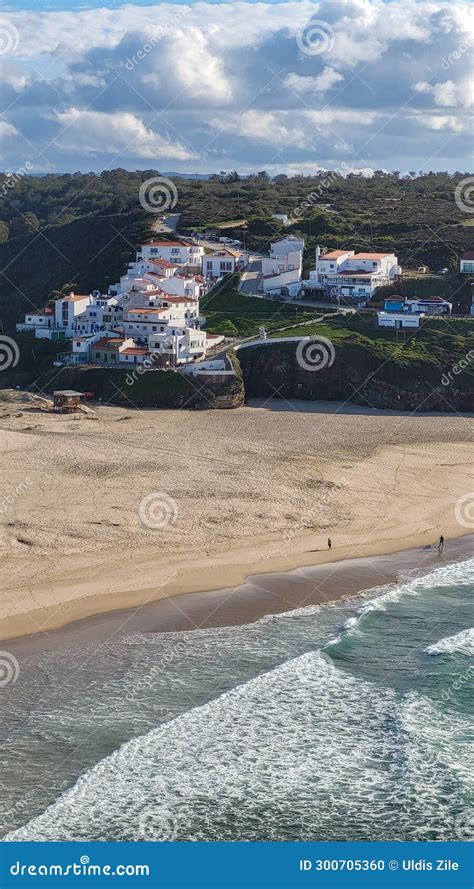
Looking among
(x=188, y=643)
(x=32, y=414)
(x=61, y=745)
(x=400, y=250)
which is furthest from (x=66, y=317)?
(x=61, y=745)

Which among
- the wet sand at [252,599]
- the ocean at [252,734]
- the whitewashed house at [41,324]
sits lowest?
the ocean at [252,734]

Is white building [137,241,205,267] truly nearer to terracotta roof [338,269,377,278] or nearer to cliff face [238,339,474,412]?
terracotta roof [338,269,377,278]

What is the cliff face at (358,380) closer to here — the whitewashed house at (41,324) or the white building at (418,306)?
the white building at (418,306)

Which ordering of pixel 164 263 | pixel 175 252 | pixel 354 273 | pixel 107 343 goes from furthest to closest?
pixel 175 252, pixel 164 263, pixel 354 273, pixel 107 343

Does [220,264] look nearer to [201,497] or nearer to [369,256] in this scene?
[369,256]

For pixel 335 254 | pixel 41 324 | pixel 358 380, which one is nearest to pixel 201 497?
pixel 358 380

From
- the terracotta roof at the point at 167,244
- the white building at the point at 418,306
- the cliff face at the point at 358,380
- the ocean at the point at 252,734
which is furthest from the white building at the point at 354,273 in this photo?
the ocean at the point at 252,734

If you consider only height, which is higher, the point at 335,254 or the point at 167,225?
the point at 167,225
